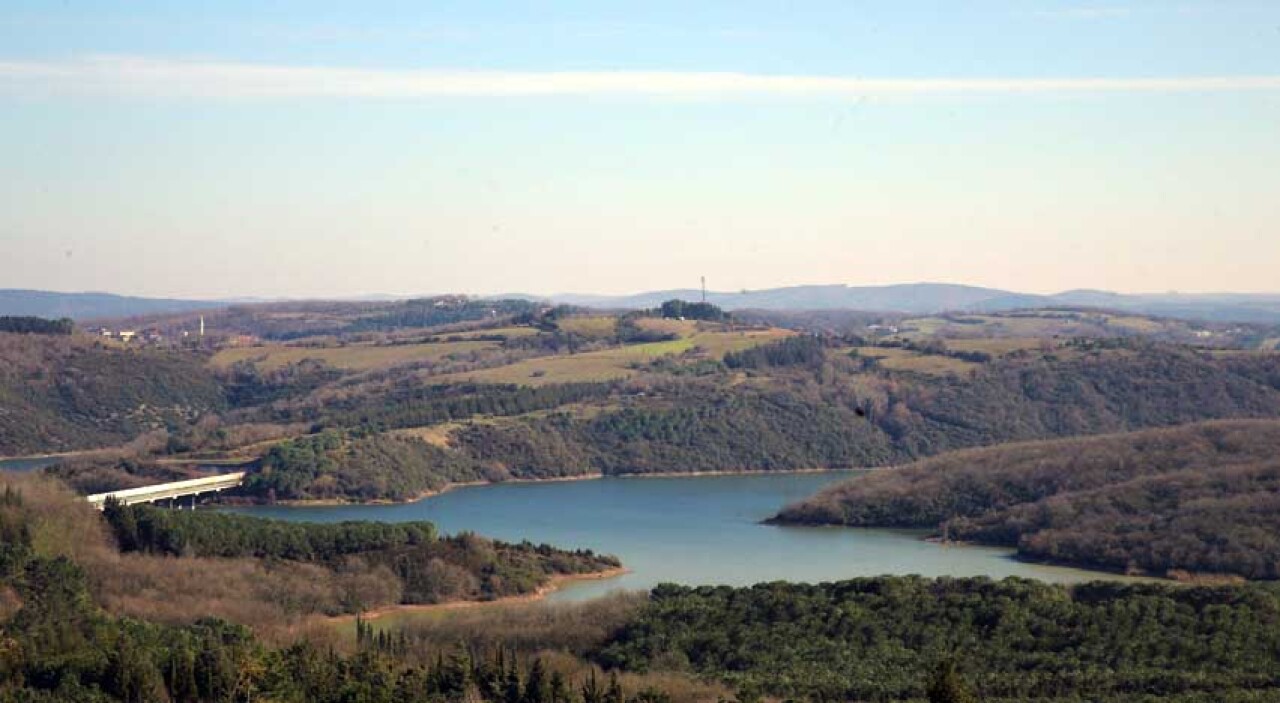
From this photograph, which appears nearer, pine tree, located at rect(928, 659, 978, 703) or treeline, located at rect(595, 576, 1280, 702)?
pine tree, located at rect(928, 659, 978, 703)

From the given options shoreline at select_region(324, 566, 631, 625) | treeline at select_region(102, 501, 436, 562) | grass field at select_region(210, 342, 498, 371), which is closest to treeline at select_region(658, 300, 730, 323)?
grass field at select_region(210, 342, 498, 371)

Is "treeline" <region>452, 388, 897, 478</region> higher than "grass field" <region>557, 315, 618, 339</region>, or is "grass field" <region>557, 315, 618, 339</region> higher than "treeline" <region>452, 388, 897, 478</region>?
"grass field" <region>557, 315, 618, 339</region>

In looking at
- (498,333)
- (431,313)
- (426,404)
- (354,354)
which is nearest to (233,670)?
(426,404)

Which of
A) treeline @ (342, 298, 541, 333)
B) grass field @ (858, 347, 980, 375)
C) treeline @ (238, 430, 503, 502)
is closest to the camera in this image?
treeline @ (238, 430, 503, 502)

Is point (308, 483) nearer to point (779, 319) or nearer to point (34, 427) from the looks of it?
point (34, 427)

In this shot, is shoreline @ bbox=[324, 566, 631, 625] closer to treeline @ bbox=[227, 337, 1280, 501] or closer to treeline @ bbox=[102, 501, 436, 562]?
treeline @ bbox=[102, 501, 436, 562]

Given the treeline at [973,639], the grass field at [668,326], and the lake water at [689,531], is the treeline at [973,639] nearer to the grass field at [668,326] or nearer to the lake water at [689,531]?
the lake water at [689,531]
